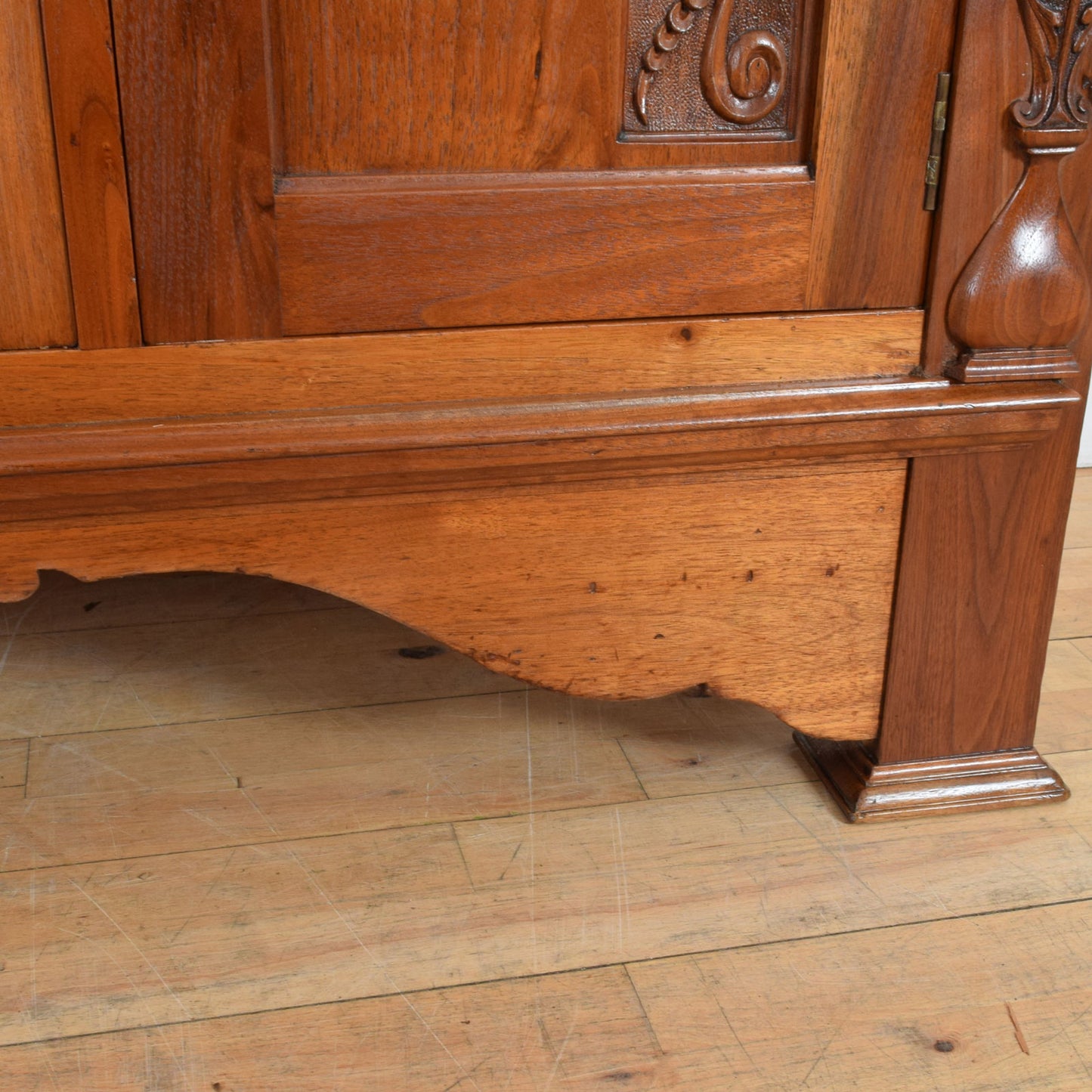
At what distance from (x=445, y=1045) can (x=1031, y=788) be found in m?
0.56

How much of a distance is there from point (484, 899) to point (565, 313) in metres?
0.44

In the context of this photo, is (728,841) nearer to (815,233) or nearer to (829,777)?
(829,777)

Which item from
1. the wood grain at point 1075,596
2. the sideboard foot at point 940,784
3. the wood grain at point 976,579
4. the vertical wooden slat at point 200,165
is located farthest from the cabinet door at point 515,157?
the wood grain at point 1075,596

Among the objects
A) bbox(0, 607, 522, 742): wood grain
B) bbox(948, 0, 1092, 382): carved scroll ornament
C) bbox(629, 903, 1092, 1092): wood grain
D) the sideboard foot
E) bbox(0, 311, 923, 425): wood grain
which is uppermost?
bbox(948, 0, 1092, 382): carved scroll ornament

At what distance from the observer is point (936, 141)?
896 millimetres

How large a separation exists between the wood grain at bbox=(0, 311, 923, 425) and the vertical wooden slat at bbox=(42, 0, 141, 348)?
0.10ft

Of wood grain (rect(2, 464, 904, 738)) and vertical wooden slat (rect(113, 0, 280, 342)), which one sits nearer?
vertical wooden slat (rect(113, 0, 280, 342))

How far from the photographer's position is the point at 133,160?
2.59 feet

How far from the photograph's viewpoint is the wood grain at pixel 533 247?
2.75 ft

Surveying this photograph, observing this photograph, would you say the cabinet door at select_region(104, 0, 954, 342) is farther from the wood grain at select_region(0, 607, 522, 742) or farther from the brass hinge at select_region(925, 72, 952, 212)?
the wood grain at select_region(0, 607, 522, 742)

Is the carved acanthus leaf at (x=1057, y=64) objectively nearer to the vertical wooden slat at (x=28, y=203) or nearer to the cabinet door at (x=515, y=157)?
the cabinet door at (x=515, y=157)

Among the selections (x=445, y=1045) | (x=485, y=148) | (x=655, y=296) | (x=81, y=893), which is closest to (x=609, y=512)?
(x=655, y=296)

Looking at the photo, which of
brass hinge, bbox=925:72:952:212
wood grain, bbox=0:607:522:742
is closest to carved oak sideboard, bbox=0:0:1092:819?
brass hinge, bbox=925:72:952:212

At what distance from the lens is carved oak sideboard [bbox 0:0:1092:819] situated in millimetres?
805
